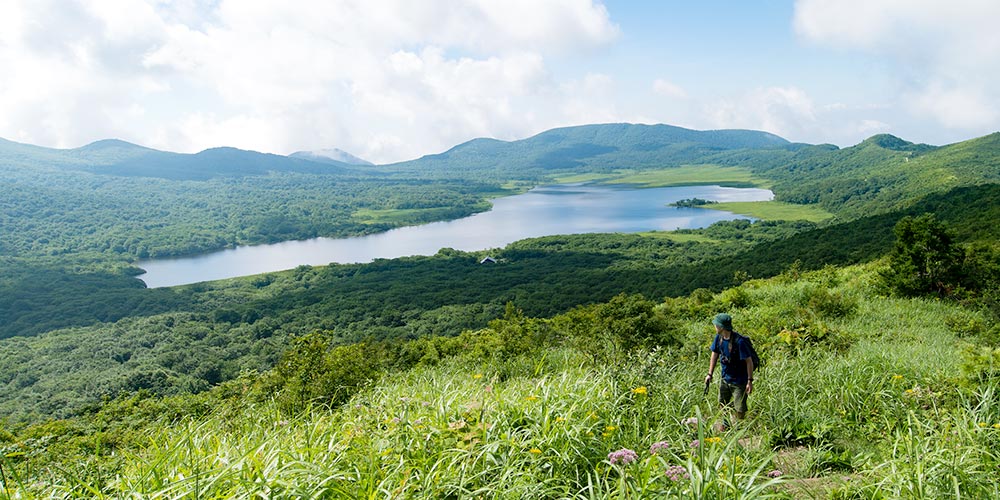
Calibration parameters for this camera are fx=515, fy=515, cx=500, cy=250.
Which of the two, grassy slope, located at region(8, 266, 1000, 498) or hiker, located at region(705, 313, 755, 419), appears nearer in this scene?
grassy slope, located at region(8, 266, 1000, 498)

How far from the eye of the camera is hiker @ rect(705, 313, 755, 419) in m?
3.95

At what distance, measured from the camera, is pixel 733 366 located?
4.01 metres

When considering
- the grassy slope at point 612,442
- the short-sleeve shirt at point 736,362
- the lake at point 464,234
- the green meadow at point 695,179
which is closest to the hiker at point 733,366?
the short-sleeve shirt at point 736,362

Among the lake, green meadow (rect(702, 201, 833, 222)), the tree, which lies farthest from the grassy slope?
green meadow (rect(702, 201, 833, 222))

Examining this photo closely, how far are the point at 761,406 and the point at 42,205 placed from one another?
5978 inches

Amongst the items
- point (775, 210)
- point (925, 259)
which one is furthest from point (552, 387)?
point (775, 210)

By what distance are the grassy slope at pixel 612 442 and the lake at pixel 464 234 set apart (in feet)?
238

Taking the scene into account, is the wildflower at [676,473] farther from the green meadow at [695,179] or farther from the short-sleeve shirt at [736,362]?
the green meadow at [695,179]

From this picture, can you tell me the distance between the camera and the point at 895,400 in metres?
3.65

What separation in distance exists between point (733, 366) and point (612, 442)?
163cm

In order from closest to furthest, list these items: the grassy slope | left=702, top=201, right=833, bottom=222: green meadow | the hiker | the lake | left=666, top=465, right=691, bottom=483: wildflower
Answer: left=666, top=465, right=691, bottom=483: wildflower, the grassy slope, the hiker, the lake, left=702, top=201, right=833, bottom=222: green meadow

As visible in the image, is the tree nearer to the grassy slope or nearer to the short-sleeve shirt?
the grassy slope

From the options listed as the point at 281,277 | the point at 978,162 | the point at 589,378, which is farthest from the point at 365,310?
the point at 978,162

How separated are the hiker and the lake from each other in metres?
72.7
